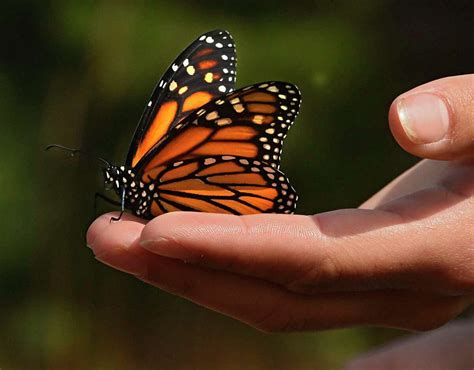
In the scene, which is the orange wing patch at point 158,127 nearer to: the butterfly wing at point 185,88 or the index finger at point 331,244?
the butterfly wing at point 185,88

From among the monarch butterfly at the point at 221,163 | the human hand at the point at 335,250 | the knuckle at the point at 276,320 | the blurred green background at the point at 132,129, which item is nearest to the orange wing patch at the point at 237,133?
the monarch butterfly at the point at 221,163

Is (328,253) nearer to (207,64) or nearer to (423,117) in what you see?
(423,117)

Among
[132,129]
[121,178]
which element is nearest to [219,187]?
[121,178]

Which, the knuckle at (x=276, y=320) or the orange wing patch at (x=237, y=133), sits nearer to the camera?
the knuckle at (x=276, y=320)

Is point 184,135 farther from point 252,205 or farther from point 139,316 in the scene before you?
point 139,316

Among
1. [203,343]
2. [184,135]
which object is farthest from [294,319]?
[203,343]

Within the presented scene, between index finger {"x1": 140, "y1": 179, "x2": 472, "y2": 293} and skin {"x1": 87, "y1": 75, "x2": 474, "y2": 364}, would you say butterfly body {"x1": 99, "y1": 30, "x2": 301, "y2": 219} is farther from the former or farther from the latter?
index finger {"x1": 140, "y1": 179, "x2": 472, "y2": 293}

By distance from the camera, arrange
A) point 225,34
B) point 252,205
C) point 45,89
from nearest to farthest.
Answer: point 252,205 < point 225,34 < point 45,89
